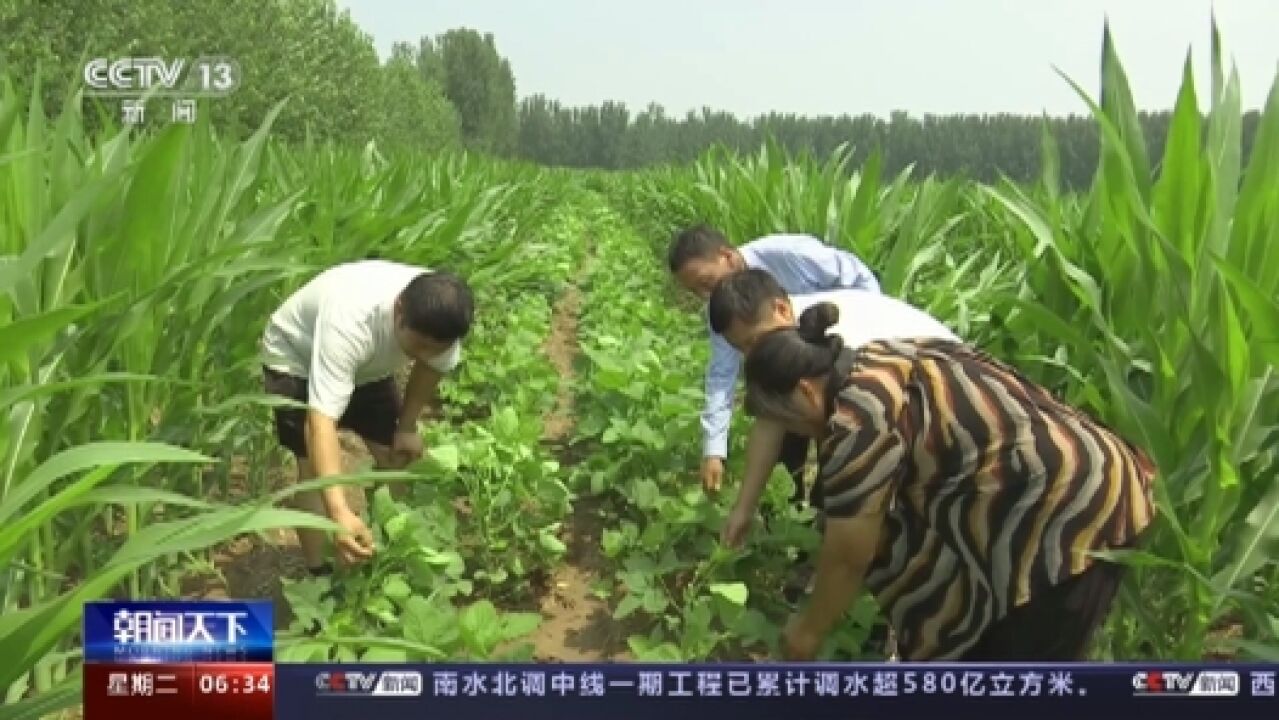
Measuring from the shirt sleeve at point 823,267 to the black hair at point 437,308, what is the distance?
1.11 m

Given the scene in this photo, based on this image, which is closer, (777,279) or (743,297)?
(743,297)

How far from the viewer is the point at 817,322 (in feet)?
6.30

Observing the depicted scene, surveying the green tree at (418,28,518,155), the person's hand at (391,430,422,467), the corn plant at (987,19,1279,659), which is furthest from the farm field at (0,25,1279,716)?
the green tree at (418,28,518,155)

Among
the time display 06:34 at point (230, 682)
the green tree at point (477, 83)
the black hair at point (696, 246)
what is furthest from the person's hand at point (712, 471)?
the green tree at point (477, 83)

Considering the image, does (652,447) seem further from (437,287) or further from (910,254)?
(910,254)

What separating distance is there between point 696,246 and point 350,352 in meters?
0.99

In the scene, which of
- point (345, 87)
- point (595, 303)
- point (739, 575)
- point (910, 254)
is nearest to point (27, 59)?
point (595, 303)


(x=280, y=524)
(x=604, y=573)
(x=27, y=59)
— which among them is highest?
(x=27, y=59)

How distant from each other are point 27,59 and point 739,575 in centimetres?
1091

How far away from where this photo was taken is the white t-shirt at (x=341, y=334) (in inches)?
97.3

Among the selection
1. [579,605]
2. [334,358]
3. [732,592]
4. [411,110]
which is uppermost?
[411,110]

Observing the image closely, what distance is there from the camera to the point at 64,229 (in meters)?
1.33

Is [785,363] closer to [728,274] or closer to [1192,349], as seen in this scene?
[1192,349]

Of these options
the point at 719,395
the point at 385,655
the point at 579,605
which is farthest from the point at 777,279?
the point at 385,655
